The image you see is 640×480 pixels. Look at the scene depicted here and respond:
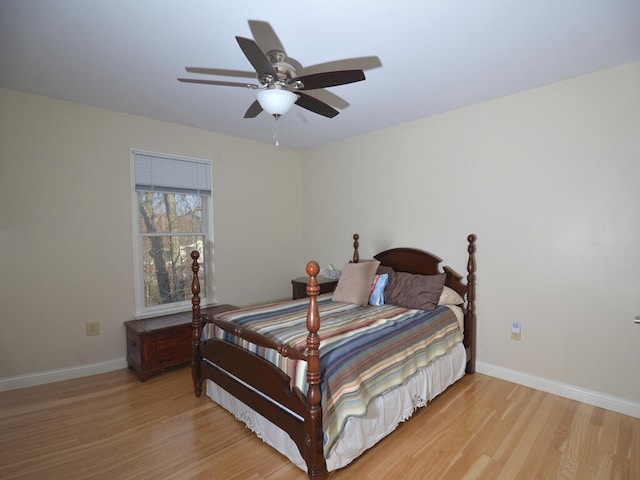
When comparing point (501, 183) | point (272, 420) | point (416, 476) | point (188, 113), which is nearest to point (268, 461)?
point (272, 420)

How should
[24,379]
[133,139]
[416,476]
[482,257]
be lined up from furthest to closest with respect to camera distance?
[133,139], [482,257], [24,379], [416,476]

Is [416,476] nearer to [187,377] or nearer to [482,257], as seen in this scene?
[482,257]

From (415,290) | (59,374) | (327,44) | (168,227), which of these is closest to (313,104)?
(327,44)

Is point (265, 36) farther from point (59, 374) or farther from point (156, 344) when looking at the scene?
point (59, 374)

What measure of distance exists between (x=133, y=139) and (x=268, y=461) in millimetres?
3174

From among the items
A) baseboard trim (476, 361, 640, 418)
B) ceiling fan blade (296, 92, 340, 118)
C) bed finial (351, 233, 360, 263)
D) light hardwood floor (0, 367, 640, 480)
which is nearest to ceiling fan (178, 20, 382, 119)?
ceiling fan blade (296, 92, 340, 118)

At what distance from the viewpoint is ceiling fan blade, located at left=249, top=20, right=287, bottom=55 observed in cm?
189

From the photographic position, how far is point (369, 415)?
2.00m

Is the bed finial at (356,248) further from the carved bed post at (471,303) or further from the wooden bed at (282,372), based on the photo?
the carved bed post at (471,303)

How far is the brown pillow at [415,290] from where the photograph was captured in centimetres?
299

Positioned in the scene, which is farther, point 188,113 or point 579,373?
point 188,113

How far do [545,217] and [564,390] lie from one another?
4.69ft

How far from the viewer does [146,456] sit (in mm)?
2057

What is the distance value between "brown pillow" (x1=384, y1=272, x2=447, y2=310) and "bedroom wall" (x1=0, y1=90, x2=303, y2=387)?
2.61 m
